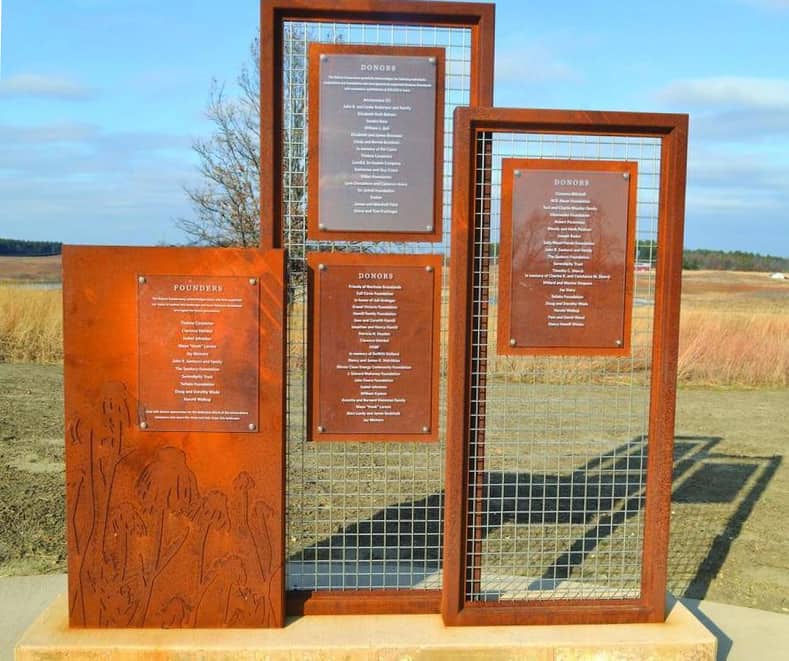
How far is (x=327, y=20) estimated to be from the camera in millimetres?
3803

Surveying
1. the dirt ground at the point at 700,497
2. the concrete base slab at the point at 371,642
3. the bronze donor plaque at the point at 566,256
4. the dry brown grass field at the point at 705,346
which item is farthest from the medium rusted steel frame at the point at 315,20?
the dry brown grass field at the point at 705,346

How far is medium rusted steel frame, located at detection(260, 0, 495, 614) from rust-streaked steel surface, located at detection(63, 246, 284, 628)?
24 centimetres

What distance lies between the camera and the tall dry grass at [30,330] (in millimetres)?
14930

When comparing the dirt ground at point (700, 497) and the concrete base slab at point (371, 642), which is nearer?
the concrete base slab at point (371, 642)

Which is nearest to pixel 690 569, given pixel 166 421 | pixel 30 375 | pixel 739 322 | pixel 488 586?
pixel 488 586

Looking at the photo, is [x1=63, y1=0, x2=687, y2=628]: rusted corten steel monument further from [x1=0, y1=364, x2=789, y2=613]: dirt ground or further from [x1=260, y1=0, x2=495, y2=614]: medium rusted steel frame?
[x1=0, y1=364, x2=789, y2=613]: dirt ground

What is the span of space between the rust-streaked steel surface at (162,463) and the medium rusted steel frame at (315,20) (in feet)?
1.07

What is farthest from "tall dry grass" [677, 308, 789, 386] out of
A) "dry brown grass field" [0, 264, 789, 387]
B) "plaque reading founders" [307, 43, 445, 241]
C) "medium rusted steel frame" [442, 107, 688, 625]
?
"plaque reading founders" [307, 43, 445, 241]

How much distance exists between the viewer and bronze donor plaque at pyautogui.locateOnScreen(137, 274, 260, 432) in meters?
3.60

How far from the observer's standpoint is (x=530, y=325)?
3750 mm

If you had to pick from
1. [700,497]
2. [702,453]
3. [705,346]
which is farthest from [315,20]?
[705,346]

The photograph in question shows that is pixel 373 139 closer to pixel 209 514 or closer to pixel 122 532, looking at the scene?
pixel 209 514

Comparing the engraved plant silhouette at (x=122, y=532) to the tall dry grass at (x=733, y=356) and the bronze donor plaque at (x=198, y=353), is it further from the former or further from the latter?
the tall dry grass at (x=733, y=356)

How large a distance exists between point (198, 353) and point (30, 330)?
12904 millimetres
